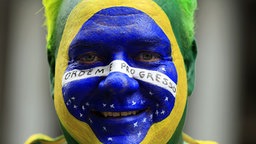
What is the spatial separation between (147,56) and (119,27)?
0.13 m

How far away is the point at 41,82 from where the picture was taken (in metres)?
6.10

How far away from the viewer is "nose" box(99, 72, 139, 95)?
2422 millimetres

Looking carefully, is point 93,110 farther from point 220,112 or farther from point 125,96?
point 220,112

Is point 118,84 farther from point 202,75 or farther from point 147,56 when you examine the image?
point 202,75

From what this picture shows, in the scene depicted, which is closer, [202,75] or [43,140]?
[43,140]

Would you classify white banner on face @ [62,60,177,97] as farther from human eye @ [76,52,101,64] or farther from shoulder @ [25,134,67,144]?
shoulder @ [25,134,67,144]

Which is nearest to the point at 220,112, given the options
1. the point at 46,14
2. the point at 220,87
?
the point at 220,87

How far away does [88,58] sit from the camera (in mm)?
2518

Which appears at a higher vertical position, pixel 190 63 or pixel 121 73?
pixel 121 73

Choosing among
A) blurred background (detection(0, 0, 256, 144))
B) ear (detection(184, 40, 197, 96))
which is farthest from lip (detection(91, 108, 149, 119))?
blurred background (detection(0, 0, 256, 144))

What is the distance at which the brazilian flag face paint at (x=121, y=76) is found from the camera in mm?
2461

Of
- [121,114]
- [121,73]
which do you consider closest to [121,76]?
[121,73]

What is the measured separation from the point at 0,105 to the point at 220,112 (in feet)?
5.69

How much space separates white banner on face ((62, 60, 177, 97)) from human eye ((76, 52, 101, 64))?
0.03 metres
